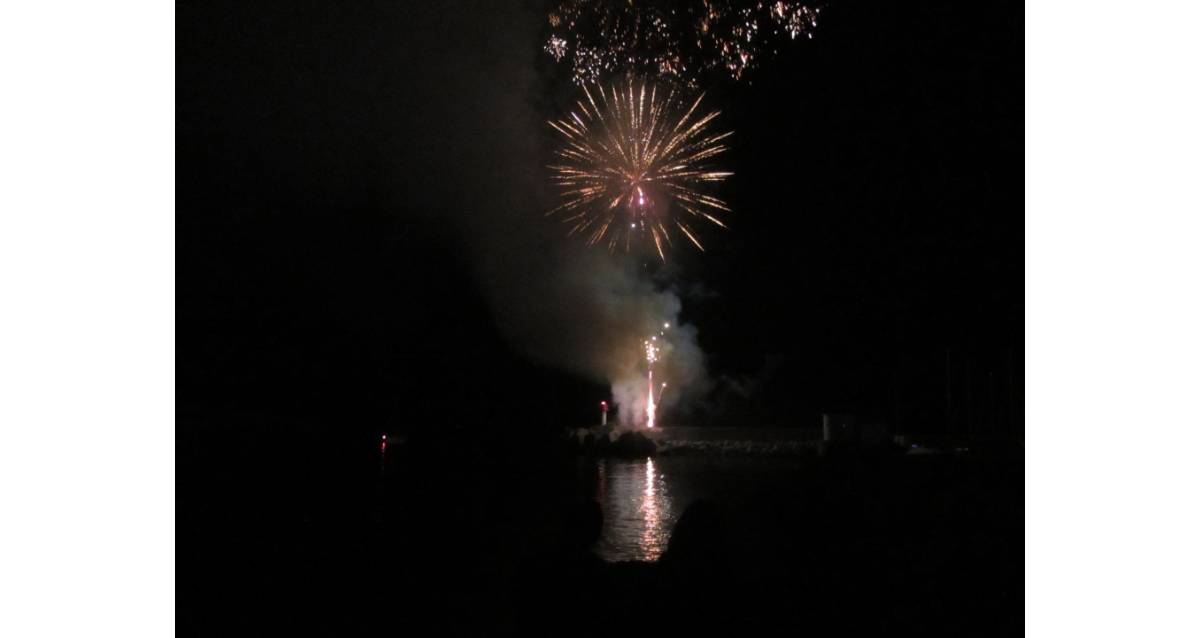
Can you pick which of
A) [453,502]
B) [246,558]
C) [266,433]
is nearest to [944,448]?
[453,502]

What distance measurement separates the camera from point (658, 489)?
716cm

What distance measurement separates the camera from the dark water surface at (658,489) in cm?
488

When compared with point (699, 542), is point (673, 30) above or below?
above

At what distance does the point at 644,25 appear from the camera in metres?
5.75

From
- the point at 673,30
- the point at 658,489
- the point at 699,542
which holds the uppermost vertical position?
the point at 673,30

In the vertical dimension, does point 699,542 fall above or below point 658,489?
above

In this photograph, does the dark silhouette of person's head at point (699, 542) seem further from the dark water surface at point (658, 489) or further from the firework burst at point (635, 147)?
the firework burst at point (635, 147)

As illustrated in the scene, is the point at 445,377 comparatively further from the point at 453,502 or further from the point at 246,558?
the point at 246,558

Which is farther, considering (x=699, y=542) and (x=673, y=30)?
(x=673, y=30)

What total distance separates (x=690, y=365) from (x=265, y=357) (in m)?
11.3

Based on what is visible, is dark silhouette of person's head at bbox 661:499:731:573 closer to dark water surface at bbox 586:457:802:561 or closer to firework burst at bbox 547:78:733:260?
dark water surface at bbox 586:457:802:561

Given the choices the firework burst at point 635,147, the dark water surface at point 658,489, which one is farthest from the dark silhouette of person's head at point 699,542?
the firework burst at point 635,147

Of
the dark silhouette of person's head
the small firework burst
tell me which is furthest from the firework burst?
the dark silhouette of person's head

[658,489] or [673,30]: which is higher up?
[673,30]
